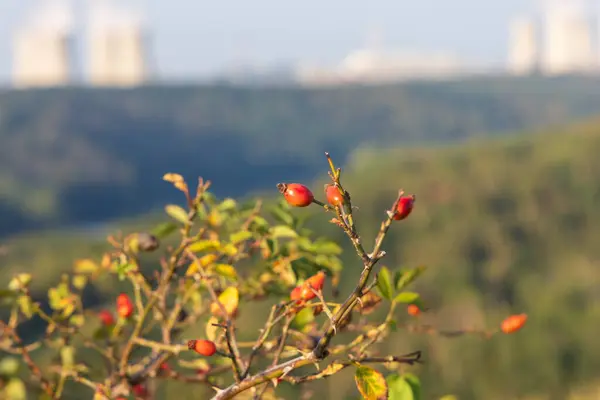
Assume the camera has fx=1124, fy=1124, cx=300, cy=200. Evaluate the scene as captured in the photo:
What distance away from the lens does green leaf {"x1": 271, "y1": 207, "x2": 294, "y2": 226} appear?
2.96m

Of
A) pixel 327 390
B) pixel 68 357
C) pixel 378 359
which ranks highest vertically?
pixel 378 359

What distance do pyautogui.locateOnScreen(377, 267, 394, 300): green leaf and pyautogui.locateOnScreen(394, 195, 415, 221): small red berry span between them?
421 mm

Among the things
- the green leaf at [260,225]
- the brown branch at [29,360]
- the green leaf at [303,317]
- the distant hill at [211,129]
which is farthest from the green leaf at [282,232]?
the distant hill at [211,129]

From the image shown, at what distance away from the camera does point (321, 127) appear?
14675cm

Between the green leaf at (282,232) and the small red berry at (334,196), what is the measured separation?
1076 mm

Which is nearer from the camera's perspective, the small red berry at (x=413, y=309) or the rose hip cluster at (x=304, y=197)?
the rose hip cluster at (x=304, y=197)

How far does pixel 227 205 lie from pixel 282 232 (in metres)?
0.17

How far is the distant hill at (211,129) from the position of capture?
122812 millimetres

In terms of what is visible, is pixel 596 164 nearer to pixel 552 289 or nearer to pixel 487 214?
pixel 487 214

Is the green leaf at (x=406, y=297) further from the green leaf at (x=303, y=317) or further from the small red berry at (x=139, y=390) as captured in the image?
the small red berry at (x=139, y=390)

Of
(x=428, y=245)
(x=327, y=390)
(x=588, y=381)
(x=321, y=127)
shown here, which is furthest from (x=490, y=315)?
(x=321, y=127)

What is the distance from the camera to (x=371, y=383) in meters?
1.98

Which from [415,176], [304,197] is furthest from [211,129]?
[304,197]

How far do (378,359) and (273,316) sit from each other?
9.9 inches
